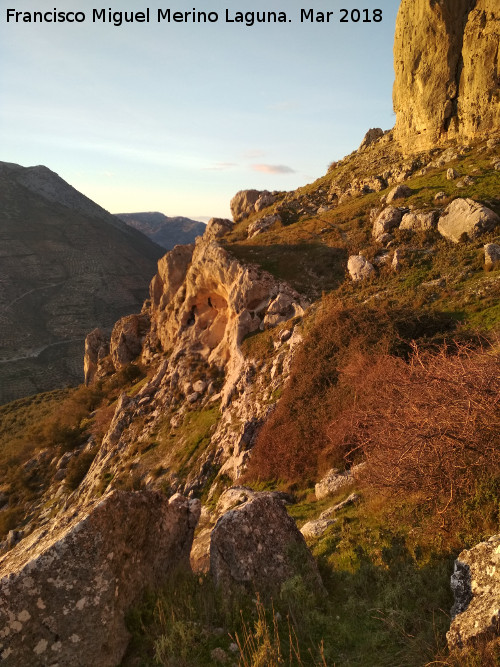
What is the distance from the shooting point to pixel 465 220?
24.7 meters

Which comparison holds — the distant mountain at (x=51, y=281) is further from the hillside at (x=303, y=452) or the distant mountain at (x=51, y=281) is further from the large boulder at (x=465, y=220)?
the large boulder at (x=465, y=220)

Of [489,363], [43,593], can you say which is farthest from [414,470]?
[43,593]

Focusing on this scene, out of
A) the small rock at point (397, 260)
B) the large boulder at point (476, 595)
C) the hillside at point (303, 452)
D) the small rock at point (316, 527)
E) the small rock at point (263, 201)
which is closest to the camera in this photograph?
the large boulder at point (476, 595)

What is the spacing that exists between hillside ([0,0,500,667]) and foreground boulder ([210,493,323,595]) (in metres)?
0.04

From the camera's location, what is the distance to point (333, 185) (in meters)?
50.9

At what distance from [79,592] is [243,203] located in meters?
60.3

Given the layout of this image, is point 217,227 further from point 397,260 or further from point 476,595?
point 476,595

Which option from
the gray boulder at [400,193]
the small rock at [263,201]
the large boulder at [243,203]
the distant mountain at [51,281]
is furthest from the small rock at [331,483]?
the distant mountain at [51,281]

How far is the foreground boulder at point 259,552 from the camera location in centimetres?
647

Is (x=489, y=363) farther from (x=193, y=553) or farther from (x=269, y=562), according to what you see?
(x=193, y=553)

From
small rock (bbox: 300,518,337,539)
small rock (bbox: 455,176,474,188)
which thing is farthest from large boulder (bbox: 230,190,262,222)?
small rock (bbox: 300,518,337,539)

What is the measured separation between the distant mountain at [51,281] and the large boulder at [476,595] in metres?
85.3

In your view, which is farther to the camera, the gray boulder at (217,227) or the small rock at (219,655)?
the gray boulder at (217,227)

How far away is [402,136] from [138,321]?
134 feet
